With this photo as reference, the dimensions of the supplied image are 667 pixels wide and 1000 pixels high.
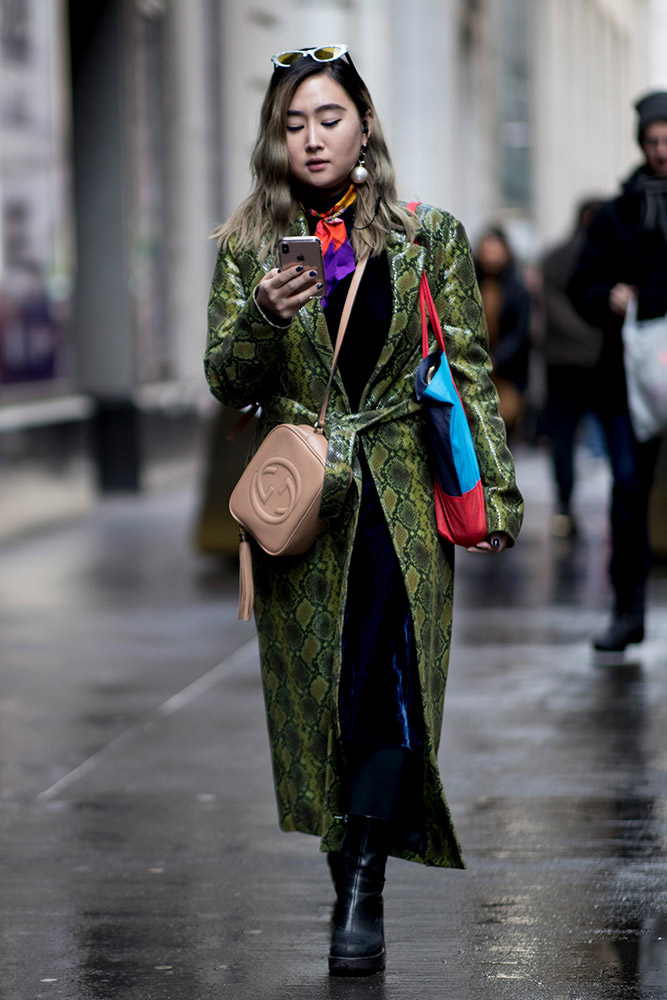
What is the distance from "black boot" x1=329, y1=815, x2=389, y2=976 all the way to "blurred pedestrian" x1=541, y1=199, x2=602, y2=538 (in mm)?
7201

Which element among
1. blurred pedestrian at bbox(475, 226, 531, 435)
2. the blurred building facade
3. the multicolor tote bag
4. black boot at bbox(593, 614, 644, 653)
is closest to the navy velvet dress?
the multicolor tote bag

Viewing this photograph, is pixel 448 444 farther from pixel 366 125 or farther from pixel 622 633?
pixel 622 633

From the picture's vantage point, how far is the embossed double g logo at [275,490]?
145 inches

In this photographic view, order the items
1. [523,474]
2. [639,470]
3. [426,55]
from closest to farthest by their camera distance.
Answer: [639,470] < [523,474] < [426,55]

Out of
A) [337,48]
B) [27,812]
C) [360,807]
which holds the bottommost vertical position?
[27,812]

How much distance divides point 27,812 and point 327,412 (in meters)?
→ 1.79

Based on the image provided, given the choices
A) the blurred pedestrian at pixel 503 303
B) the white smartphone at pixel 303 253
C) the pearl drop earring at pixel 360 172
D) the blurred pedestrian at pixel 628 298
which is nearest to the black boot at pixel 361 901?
the white smartphone at pixel 303 253

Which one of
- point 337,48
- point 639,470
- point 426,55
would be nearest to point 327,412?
point 337,48

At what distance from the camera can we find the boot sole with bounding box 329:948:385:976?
3.69 metres

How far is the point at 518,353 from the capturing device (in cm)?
1222

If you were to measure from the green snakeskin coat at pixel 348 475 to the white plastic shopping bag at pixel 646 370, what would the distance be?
2.57m

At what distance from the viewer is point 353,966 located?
12.1ft

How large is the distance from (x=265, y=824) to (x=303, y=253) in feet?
6.15

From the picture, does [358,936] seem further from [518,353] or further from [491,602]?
[518,353]
